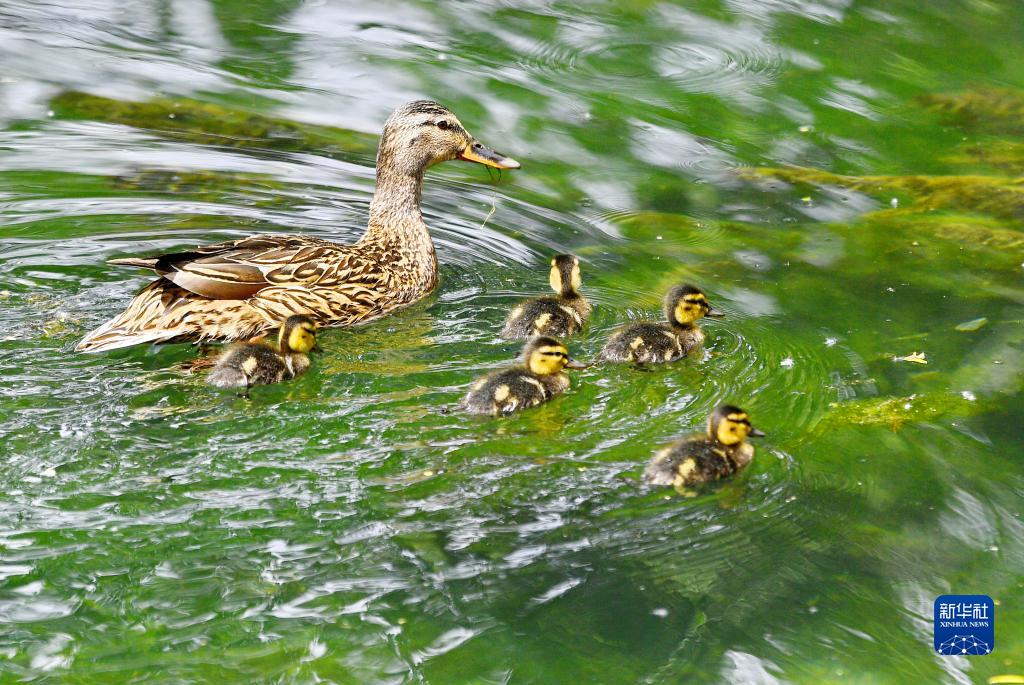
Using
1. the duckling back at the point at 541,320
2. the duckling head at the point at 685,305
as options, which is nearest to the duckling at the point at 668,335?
the duckling head at the point at 685,305

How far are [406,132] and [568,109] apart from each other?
213 cm

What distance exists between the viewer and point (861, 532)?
4559 millimetres

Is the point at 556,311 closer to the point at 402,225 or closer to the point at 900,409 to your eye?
the point at 402,225

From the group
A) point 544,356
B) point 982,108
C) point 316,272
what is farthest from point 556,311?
point 982,108

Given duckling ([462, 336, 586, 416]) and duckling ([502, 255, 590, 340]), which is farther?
duckling ([502, 255, 590, 340])

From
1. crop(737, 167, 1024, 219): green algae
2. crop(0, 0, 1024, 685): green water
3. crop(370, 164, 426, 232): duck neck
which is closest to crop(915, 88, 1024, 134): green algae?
crop(0, 0, 1024, 685): green water

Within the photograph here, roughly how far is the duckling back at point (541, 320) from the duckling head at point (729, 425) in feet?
3.61

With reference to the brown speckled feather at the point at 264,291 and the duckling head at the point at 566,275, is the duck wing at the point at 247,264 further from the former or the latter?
the duckling head at the point at 566,275

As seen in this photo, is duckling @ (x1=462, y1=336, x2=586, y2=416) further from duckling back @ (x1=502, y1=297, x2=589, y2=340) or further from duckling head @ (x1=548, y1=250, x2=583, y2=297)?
duckling head @ (x1=548, y1=250, x2=583, y2=297)

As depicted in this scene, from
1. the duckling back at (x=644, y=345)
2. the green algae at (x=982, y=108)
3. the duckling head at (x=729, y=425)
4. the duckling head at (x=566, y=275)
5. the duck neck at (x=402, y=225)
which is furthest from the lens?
the green algae at (x=982, y=108)

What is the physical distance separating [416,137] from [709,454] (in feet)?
9.27

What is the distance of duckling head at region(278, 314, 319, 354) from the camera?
5457 millimetres

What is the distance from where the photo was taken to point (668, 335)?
5668 millimetres

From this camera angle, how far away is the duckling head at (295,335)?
546cm
